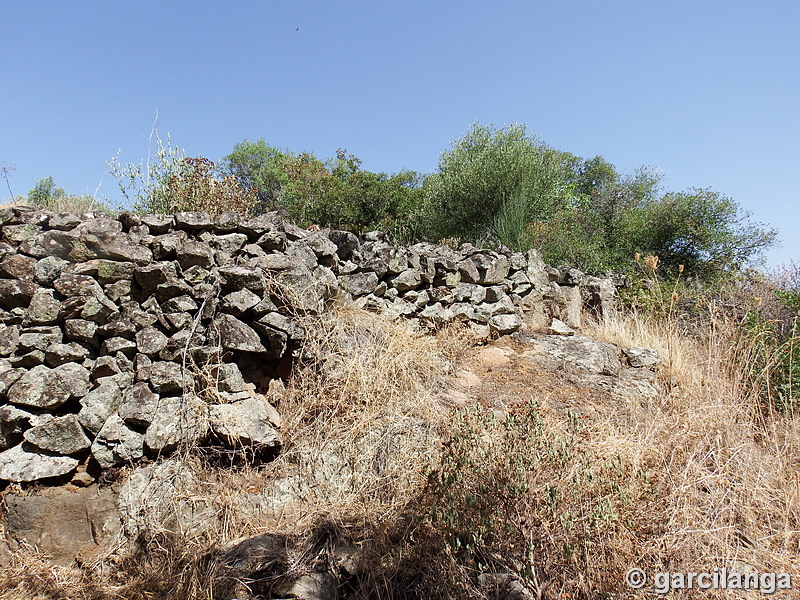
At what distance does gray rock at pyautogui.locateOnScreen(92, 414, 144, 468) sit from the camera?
3.08 meters

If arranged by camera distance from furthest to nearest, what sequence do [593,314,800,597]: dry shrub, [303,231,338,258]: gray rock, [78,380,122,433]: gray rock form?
1. [303,231,338,258]: gray rock
2. [78,380,122,433]: gray rock
3. [593,314,800,597]: dry shrub

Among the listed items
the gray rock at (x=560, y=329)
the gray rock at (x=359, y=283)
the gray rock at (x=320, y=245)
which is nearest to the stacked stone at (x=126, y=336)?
the gray rock at (x=320, y=245)

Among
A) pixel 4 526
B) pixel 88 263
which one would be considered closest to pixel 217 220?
pixel 88 263

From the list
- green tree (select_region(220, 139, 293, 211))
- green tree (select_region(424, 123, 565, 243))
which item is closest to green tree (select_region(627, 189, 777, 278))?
green tree (select_region(424, 123, 565, 243))

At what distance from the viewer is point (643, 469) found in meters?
2.67

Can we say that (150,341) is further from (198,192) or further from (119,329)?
(198,192)

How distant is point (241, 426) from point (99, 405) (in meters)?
0.97

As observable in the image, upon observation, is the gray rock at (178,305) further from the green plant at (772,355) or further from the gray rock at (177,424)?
the green plant at (772,355)

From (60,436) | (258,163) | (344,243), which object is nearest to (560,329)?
(344,243)

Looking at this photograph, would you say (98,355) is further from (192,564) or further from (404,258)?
(404,258)

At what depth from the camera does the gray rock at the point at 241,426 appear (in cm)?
328

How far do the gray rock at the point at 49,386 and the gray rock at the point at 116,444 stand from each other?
0.33m

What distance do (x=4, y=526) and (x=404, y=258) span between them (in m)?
4.00

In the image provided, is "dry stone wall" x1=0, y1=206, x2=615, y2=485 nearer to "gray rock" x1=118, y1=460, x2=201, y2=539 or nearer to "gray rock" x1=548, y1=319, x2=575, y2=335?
"gray rock" x1=118, y1=460, x2=201, y2=539
